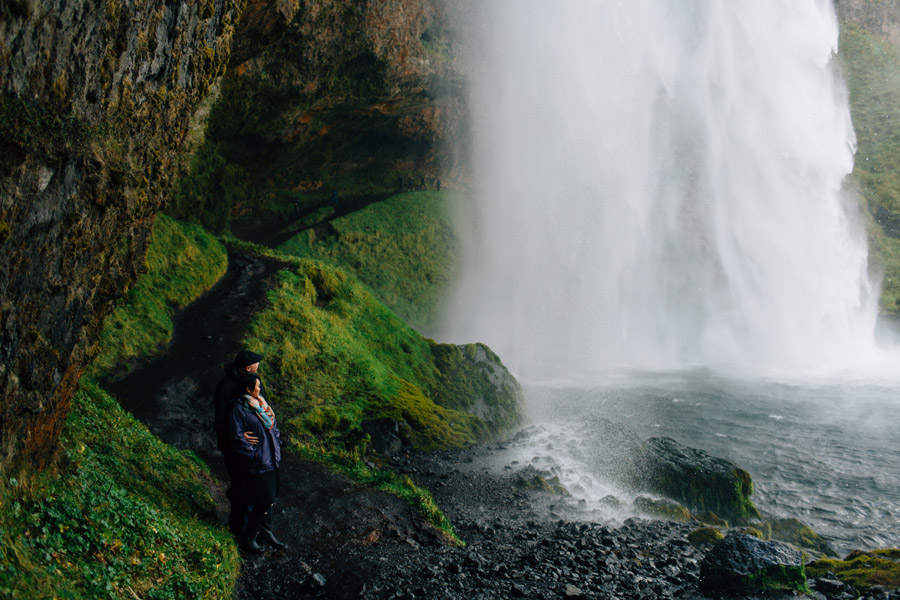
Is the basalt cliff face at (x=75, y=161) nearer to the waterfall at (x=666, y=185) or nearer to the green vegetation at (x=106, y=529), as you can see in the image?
the green vegetation at (x=106, y=529)

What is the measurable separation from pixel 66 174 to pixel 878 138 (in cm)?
5694

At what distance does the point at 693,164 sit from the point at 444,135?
43.8 ft

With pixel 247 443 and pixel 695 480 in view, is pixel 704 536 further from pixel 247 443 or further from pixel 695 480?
pixel 247 443

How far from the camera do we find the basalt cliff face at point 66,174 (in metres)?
3.53

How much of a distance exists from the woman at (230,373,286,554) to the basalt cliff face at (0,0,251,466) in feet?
4.24

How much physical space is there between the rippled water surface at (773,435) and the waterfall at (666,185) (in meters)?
6.50

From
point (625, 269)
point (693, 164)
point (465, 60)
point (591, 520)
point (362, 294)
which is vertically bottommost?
point (591, 520)

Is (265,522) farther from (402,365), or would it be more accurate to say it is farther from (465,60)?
(465,60)

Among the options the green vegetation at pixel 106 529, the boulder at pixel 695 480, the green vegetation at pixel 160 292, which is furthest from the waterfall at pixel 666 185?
the green vegetation at pixel 106 529

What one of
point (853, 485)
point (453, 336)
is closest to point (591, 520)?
point (853, 485)

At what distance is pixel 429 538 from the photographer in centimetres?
646

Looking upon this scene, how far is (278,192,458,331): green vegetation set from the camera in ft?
81.8

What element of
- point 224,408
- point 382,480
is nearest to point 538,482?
point 382,480

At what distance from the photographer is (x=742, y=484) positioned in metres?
10.0
